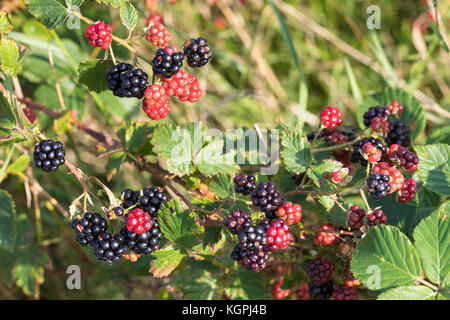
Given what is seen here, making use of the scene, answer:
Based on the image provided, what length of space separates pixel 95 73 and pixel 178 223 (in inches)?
32.4

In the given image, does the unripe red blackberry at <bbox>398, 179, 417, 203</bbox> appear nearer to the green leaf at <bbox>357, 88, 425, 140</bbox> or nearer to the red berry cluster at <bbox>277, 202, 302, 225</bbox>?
the red berry cluster at <bbox>277, 202, 302, 225</bbox>

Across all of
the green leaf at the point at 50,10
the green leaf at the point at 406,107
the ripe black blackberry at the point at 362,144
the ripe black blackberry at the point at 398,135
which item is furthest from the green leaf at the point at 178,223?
the green leaf at the point at 406,107

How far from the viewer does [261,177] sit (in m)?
2.10

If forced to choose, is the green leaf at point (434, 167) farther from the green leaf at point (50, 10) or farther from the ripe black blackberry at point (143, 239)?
the green leaf at point (50, 10)

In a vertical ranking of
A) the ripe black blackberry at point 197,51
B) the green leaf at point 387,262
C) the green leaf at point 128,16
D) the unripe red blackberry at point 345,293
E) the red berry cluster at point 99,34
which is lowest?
the unripe red blackberry at point 345,293

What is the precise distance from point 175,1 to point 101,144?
195 cm

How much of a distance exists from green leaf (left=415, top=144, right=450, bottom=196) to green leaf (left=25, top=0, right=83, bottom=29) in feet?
5.27

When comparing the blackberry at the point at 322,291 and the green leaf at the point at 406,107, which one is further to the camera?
the green leaf at the point at 406,107

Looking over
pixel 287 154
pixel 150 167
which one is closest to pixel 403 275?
pixel 287 154

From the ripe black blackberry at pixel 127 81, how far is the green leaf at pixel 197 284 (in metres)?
1.09

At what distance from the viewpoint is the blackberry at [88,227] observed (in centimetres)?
159

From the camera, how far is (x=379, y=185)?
5.12ft

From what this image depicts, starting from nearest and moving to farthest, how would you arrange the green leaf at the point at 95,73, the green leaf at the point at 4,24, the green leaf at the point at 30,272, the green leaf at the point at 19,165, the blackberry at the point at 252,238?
1. the blackberry at the point at 252,238
2. the green leaf at the point at 95,73
3. the green leaf at the point at 4,24
4. the green leaf at the point at 19,165
5. the green leaf at the point at 30,272
